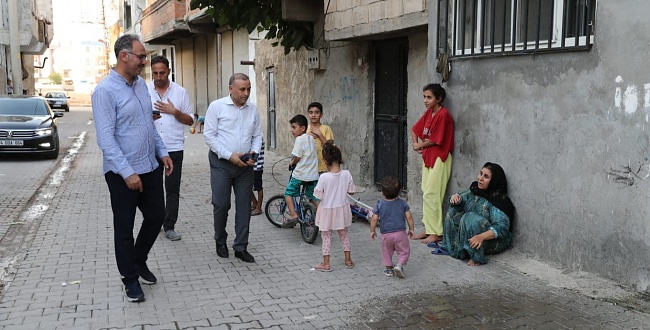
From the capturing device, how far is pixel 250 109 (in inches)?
223

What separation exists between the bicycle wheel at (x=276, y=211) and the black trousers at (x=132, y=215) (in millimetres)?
2365

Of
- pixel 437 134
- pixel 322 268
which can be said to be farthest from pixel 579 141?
pixel 322 268

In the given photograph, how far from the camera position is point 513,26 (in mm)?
5539

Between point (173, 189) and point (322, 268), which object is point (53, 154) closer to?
point (173, 189)

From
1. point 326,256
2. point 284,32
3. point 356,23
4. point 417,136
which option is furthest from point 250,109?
point 284,32

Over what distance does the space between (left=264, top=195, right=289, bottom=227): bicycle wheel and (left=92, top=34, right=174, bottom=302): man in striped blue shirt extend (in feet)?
8.11

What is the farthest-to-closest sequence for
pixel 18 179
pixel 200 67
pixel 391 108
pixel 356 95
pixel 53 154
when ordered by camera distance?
1. pixel 200 67
2. pixel 53 154
3. pixel 18 179
4. pixel 356 95
5. pixel 391 108

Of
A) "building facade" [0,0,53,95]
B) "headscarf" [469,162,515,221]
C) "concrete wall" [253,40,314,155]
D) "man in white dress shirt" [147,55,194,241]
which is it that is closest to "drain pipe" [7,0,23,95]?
"building facade" [0,0,53,95]

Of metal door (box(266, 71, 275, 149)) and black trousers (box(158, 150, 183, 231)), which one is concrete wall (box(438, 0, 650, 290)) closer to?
black trousers (box(158, 150, 183, 231))

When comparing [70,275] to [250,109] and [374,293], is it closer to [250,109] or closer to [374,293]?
[250,109]

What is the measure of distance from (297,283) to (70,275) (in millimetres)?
2019

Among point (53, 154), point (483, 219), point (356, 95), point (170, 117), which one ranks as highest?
point (356, 95)

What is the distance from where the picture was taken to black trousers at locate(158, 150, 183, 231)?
6402 mm

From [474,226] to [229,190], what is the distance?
2293 mm
